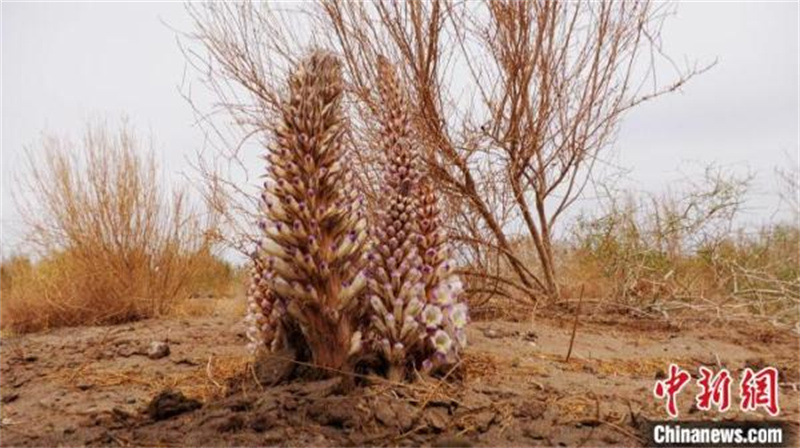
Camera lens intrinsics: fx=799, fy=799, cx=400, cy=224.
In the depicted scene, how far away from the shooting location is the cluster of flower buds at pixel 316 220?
3.06 metres

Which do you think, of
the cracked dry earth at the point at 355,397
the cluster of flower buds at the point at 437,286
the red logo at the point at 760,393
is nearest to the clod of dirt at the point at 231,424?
the cracked dry earth at the point at 355,397

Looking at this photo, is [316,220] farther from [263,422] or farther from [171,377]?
[171,377]

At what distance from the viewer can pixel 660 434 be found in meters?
3.07

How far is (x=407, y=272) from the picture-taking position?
3283 millimetres

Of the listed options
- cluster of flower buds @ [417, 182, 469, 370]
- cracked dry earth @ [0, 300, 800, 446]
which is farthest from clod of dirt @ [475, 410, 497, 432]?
cluster of flower buds @ [417, 182, 469, 370]

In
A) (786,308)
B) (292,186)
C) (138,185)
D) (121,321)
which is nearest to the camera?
(292,186)

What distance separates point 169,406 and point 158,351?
1.76m

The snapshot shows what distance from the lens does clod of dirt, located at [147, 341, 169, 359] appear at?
15.7 feet

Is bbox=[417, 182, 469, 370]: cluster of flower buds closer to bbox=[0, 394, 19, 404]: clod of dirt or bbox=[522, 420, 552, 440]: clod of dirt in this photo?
bbox=[522, 420, 552, 440]: clod of dirt

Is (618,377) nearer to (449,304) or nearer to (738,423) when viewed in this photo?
(738,423)

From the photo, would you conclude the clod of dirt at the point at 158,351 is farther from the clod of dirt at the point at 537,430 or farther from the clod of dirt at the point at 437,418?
the clod of dirt at the point at 537,430

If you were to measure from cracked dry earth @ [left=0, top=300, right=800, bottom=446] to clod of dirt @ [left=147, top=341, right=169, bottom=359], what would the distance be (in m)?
0.05

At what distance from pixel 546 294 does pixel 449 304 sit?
425 centimetres

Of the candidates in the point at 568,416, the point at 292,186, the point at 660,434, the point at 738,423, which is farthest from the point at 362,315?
the point at 738,423
